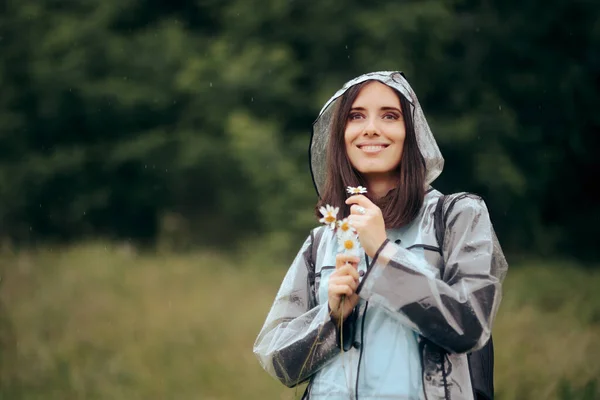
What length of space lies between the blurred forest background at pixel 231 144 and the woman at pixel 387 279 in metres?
4.45

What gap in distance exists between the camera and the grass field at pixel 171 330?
5340 mm

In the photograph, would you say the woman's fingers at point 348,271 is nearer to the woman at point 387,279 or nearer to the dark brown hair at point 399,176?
the woman at point 387,279

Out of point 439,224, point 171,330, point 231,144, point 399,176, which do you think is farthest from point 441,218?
point 231,144

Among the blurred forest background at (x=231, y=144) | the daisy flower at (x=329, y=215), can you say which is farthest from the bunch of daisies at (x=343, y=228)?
the blurred forest background at (x=231, y=144)

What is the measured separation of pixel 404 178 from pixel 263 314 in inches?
218

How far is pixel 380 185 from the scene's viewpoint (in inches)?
80.9

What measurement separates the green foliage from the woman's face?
9.80m

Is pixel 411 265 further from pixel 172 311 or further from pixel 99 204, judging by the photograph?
pixel 99 204

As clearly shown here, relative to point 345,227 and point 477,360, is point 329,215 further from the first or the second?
point 477,360

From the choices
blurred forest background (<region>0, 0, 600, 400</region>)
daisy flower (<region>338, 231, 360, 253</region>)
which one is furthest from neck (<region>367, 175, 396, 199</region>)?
blurred forest background (<region>0, 0, 600, 400</region>)

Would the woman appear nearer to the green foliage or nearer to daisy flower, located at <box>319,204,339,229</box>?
daisy flower, located at <box>319,204,339,229</box>

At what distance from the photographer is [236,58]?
13.9 metres

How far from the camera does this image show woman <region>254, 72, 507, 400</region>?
1743 millimetres

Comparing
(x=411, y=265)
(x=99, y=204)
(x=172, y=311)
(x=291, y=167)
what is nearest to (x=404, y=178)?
(x=411, y=265)
